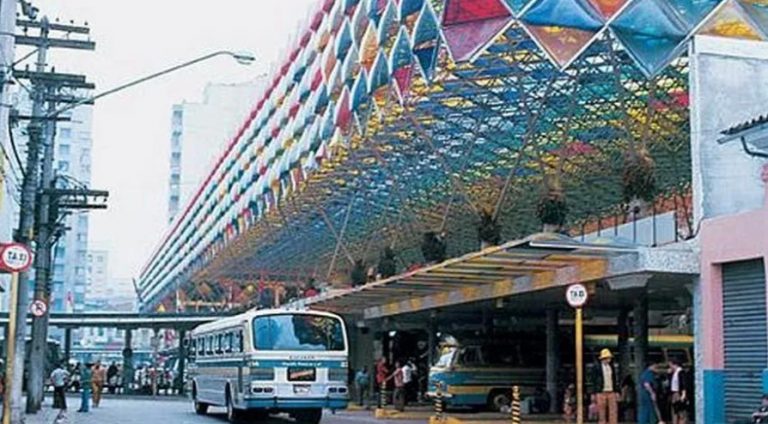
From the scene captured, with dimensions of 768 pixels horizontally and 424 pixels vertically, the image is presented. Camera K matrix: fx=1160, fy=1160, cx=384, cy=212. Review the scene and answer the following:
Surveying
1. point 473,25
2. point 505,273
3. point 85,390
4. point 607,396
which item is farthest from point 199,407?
point 607,396

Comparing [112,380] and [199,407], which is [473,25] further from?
[112,380]

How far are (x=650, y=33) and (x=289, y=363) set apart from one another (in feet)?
40.7

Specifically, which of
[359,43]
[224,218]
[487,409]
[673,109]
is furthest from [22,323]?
[224,218]

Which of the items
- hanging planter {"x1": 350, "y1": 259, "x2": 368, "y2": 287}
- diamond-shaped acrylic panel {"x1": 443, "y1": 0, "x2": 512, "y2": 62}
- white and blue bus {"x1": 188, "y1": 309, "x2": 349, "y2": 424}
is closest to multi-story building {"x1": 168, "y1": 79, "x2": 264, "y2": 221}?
hanging planter {"x1": 350, "y1": 259, "x2": 368, "y2": 287}

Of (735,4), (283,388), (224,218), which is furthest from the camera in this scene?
(224,218)

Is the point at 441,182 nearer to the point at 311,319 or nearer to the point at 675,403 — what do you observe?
the point at 311,319

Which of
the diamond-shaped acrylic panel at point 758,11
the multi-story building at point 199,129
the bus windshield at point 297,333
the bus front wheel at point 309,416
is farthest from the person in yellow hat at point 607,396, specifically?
the multi-story building at point 199,129

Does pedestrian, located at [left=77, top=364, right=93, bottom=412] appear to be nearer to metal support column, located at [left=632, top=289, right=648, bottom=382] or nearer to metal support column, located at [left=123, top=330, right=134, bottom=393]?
metal support column, located at [left=632, top=289, right=648, bottom=382]

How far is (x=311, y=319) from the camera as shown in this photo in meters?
28.4

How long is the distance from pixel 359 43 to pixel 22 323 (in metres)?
17.4

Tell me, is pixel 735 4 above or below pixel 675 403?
above

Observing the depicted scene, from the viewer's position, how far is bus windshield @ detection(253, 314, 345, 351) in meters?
27.8

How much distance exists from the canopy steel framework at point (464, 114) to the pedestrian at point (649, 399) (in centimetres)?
497

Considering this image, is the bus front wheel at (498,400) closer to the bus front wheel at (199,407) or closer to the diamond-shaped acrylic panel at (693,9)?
the bus front wheel at (199,407)
